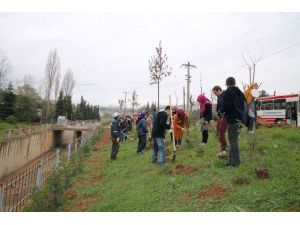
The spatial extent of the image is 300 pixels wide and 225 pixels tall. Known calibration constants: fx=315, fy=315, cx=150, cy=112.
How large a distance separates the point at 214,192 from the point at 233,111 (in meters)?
1.88

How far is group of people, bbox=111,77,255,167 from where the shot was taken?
6.64 meters

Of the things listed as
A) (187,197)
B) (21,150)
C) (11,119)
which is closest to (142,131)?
(187,197)

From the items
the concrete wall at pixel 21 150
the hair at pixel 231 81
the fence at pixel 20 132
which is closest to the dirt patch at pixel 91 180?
the hair at pixel 231 81

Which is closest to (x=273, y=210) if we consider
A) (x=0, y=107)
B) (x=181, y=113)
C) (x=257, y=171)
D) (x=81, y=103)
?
(x=257, y=171)

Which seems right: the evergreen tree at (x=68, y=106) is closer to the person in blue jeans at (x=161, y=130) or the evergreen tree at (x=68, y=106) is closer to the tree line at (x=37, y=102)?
the tree line at (x=37, y=102)

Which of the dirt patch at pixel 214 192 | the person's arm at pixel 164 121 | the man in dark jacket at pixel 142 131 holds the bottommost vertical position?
the dirt patch at pixel 214 192

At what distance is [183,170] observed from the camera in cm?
730

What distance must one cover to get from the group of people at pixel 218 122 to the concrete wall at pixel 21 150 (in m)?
10.9

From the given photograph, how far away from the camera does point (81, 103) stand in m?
68.8

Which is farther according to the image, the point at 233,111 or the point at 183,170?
the point at 183,170

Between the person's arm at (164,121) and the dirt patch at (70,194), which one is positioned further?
the person's arm at (164,121)

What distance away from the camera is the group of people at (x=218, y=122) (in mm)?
6641

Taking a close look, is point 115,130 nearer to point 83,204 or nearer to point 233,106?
point 83,204

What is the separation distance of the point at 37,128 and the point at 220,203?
27865 mm
